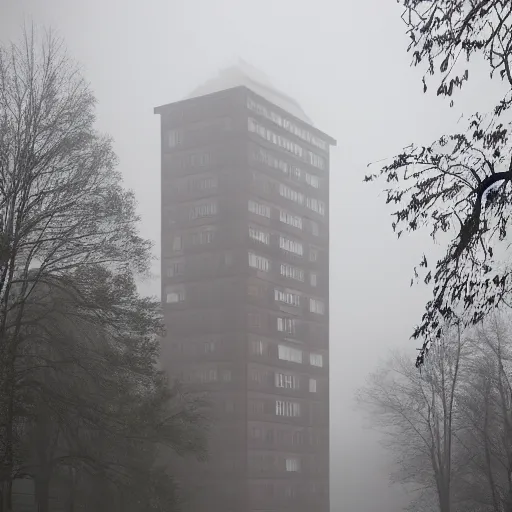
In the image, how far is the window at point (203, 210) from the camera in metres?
74.6

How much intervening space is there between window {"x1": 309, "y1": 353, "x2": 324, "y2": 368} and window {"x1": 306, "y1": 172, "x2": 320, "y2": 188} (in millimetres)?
15168

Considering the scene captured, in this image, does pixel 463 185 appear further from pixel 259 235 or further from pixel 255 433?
pixel 259 235

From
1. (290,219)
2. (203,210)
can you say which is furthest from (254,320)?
(290,219)

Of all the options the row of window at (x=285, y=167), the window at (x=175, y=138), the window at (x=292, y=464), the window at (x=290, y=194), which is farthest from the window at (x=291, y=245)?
the window at (x=292, y=464)

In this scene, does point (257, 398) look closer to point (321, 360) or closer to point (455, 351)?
point (321, 360)

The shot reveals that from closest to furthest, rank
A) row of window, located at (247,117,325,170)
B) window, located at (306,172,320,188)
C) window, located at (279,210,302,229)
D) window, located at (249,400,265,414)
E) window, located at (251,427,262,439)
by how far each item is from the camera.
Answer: window, located at (251,427,262,439) < window, located at (249,400,265,414) < row of window, located at (247,117,325,170) < window, located at (279,210,302,229) < window, located at (306,172,320,188)

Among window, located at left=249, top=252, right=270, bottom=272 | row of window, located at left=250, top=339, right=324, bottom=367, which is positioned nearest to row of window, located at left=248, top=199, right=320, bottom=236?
window, located at left=249, top=252, right=270, bottom=272

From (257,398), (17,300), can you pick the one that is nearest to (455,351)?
(17,300)

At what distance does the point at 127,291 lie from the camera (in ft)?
80.4

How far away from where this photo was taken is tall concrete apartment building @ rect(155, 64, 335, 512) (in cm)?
6875

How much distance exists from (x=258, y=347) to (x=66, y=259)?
158 ft

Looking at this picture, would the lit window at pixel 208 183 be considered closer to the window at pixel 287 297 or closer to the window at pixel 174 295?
the window at pixel 174 295

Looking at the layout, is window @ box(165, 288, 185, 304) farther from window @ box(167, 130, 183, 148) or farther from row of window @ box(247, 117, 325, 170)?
row of window @ box(247, 117, 325, 170)

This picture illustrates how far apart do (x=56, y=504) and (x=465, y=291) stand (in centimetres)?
3216
